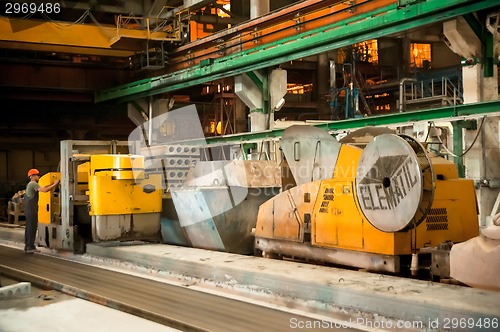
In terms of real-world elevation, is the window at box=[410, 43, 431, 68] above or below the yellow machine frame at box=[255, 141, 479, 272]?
above

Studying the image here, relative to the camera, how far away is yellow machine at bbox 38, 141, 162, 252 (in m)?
8.50

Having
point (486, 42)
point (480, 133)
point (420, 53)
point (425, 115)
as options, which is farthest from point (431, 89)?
point (425, 115)

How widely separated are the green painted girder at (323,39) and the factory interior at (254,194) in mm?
38

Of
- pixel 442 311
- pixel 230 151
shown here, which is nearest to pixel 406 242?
pixel 442 311

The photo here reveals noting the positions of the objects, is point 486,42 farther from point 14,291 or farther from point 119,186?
point 14,291

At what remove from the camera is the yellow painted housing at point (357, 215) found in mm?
5406

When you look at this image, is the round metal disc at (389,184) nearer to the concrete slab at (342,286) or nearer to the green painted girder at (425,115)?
the concrete slab at (342,286)

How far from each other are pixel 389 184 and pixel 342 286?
1.00 meters

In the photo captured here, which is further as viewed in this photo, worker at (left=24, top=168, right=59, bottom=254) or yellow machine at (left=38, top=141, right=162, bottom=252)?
worker at (left=24, top=168, right=59, bottom=254)

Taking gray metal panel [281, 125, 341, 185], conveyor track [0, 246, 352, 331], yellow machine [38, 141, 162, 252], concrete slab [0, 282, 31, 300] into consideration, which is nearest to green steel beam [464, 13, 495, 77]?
gray metal panel [281, 125, 341, 185]

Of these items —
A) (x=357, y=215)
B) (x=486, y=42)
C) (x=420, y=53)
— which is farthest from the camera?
(x=420, y=53)

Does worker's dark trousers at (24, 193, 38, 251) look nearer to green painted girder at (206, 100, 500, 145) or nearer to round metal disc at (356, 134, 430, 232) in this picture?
green painted girder at (206, 100, 500, 145)

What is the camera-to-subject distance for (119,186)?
8578 mm

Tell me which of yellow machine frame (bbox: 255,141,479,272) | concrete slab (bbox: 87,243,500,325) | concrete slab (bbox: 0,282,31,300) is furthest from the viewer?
concrete slab (bbox: 0,282,31,300)
